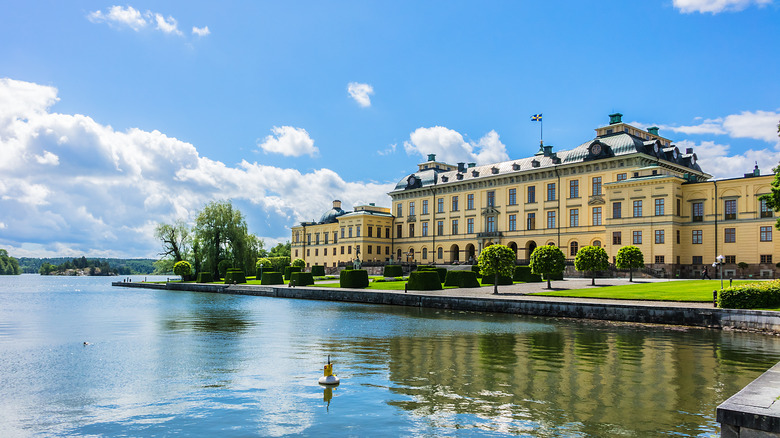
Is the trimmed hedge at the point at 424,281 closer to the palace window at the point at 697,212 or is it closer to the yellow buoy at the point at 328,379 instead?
the palace window at the point at 697,212

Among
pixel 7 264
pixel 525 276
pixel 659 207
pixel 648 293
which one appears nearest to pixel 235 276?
pixel 525 276

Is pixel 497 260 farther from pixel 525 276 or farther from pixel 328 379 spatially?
pixel 328 379

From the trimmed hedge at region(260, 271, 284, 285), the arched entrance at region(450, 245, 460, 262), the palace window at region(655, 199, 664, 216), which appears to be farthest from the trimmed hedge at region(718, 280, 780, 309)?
the arched entrance at region(450, 245, 460, 262)

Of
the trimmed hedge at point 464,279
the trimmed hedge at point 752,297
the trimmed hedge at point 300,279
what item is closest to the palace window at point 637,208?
the trimmed hedge at point 464,279

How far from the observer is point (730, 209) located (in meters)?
49.2

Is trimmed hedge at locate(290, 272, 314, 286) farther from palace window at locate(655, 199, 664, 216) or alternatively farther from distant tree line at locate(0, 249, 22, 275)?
distant tree line at locate(0, 249, 22, 275)

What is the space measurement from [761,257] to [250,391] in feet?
161

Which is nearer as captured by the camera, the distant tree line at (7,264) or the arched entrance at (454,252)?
the arched entrance at (454,252)

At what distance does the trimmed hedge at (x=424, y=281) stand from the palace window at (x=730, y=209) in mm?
26638

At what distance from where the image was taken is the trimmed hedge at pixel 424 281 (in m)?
45.0

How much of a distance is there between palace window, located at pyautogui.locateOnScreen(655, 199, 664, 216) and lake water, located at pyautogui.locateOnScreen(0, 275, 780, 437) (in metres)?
30.6

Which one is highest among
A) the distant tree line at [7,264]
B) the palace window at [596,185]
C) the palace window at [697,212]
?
the palace window at [596,185]

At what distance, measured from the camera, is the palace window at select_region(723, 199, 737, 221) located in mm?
48906

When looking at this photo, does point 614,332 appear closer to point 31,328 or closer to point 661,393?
point 661,393
